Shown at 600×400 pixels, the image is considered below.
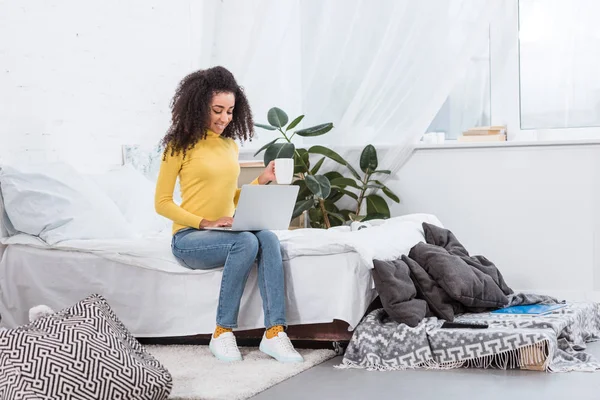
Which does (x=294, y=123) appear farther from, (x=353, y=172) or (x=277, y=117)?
(x=353, y=172)

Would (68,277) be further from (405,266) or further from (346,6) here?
(346,6)

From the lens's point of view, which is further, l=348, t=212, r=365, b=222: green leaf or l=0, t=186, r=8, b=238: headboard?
l=348, t=212, r=365, b=222: green leaf

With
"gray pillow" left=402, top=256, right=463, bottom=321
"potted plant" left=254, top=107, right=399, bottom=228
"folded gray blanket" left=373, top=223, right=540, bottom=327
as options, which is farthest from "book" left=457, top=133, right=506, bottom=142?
"gray pillow" left=402, top=256, right=463, bottom=321

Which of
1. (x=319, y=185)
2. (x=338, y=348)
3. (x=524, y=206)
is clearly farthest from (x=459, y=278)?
(x=524, y=206)

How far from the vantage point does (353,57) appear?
16.0 ft

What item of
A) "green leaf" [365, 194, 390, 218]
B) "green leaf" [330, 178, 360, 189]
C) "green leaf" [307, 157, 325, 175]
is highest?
"green leaf" [307, 157, 325, 175]

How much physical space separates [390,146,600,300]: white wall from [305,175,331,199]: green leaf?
1.76ft

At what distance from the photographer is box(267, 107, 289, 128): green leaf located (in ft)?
15.1

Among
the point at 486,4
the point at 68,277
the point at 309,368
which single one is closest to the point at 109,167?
the point at 68,277

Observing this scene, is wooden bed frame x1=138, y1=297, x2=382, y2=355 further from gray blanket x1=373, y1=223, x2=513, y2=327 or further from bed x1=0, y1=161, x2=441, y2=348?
gray blanket x1=373, y1=223, x2=513, y2=327

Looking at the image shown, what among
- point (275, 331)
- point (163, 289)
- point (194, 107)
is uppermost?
point (194, 107)

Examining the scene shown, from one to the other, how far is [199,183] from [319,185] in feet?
3.94

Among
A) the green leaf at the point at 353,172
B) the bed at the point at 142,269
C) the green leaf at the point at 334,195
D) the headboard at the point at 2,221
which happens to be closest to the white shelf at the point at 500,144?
the green leaf at the point at 353,172

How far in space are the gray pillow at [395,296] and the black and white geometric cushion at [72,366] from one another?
0.85m
